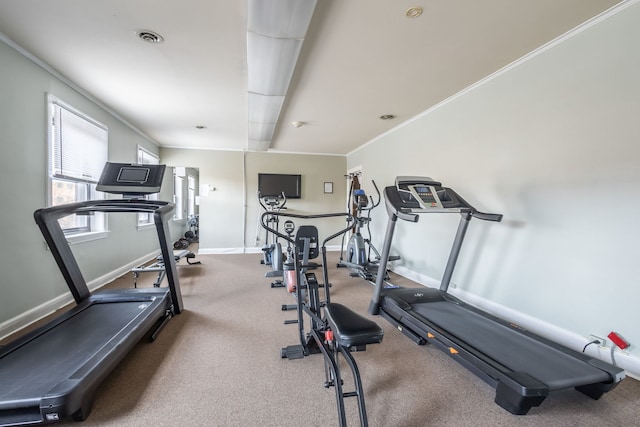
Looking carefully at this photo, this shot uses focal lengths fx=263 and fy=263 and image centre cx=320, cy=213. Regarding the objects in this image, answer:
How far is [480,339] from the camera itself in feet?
6.47

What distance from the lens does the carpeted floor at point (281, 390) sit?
1.47m

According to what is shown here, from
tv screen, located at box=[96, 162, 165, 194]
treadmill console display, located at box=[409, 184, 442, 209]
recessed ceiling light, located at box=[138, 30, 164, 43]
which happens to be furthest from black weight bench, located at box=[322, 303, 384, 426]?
recessed ceiling light, located at box=[138, 30, 164, 43]

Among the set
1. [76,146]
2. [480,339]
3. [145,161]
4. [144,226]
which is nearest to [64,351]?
[76,146]

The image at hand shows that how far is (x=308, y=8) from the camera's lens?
172cm

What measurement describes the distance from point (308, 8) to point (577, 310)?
3.04 m

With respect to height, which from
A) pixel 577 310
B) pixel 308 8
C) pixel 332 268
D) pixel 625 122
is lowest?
pixel 332 268

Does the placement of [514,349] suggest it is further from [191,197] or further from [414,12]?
[191,197]

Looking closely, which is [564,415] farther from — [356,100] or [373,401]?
[356,100]

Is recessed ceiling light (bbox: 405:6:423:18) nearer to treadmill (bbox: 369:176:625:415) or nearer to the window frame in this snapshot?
treadmill (bbox: 369:176:625:415)

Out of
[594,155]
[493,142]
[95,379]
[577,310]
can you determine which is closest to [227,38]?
[95,379]

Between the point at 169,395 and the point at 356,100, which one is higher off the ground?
the point at 356,100

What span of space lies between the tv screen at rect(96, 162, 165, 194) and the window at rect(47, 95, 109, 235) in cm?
85

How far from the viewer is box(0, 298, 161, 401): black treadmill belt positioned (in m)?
1.40

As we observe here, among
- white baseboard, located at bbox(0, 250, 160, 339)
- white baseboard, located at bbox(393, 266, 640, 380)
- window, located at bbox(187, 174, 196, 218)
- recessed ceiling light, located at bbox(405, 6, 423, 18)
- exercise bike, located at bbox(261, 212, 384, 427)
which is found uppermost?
recessed ceiling light, located at bbox(405, 6, 423, 18)
